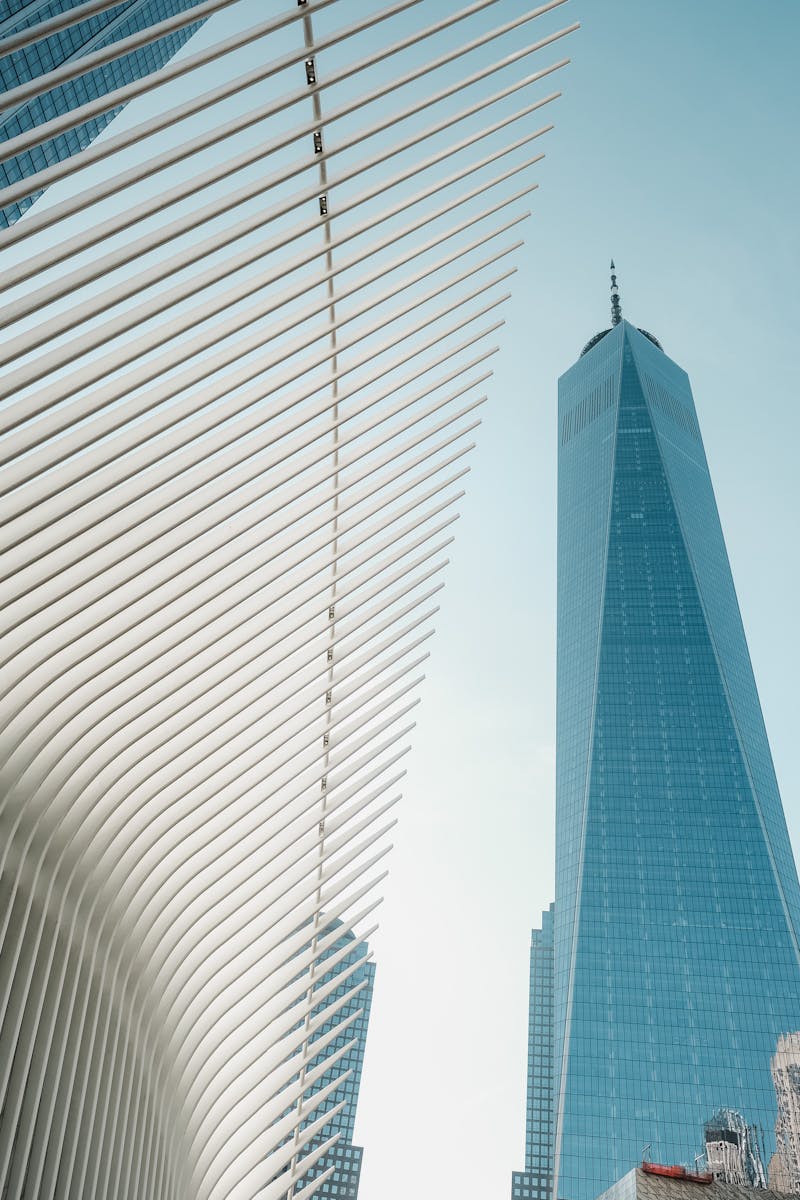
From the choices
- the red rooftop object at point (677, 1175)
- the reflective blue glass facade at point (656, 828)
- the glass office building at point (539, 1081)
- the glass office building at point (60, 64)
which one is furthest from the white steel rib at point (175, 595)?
the glass office building at point (539, 1081)

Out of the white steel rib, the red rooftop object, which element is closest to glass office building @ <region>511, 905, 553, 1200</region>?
the red rooftop object

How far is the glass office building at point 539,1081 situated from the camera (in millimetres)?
158250

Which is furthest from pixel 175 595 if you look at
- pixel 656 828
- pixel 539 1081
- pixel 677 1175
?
pixel 539 1081

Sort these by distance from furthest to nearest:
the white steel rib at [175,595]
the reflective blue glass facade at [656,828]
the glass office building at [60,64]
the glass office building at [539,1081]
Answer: the glass office building at [539,1081] → the reflective blue glass facade at [656,828] → the glass office building at [60,64] → the white steel rib at [175,595]

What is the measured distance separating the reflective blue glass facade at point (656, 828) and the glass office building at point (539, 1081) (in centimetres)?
6172

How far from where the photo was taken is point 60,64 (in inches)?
2594

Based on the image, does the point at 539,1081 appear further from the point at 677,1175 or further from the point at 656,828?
the point at 677,1175

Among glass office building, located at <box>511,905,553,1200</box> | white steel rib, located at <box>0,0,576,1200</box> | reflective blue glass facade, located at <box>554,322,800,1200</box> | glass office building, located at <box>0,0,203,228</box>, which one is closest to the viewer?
white steel rib, located at <box>0,0,576,1200</box>

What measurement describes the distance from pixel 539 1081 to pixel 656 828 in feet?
228

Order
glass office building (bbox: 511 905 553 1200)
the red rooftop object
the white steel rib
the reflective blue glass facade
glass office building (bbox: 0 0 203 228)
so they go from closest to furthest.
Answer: the white steel rib → the red rooftop object → glass office building (bbox: 0 0 203 228) → the reflective blue glass facade → glass office building (bbox: 511 905 553 1200)

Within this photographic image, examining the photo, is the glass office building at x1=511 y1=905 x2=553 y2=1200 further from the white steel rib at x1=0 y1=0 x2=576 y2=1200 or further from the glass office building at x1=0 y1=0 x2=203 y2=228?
the white steel rib at x1=0 y1=0 x2=576 y2=1200

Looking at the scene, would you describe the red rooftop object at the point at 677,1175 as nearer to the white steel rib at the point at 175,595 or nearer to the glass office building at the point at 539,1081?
the white steel rib at the point at 175,595

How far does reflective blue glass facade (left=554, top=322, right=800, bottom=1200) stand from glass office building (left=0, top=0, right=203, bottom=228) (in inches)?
3217

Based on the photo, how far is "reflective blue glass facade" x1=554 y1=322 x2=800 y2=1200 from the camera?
10269 centimetres
